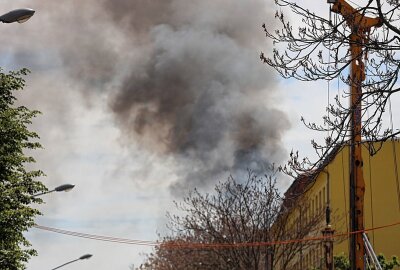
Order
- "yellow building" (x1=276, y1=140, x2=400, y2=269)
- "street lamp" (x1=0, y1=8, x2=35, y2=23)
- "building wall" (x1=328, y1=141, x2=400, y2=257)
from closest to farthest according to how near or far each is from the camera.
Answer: "street lamp" (x1=0, y1=8, x2=35, y2=23) < "yellow building" (x1=276, y1=140, x2=400, y2=269) < "building wall" (x1=328, y1=141, x2=400, y2=257)

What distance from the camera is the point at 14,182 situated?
1153 inches

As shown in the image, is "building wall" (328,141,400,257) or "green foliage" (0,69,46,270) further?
"building wall" (328,141,400,257)

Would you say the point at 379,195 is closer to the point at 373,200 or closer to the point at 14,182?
the point at 373,200

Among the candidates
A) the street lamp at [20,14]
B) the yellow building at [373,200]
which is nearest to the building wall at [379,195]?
the yellow building at [373,200]

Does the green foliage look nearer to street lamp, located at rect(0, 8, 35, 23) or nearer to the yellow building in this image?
street lamp, located at rect(0, 8, 35, 23)

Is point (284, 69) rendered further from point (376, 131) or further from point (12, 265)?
point (12, 265)

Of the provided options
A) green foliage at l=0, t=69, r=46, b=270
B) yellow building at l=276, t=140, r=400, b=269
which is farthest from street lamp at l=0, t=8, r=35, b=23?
yellow building at l=276, t=140, r=400, b=269

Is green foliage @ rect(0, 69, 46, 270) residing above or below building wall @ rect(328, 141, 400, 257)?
below

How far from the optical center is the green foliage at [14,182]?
93.7 feet

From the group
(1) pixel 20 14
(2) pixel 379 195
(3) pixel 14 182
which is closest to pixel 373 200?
(2) pixel 379 195

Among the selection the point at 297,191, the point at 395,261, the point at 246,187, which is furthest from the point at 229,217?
the point at 297,191

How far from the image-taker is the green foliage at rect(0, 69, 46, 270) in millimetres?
28547

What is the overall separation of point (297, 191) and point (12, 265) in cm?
1473

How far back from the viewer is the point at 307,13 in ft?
45.0
